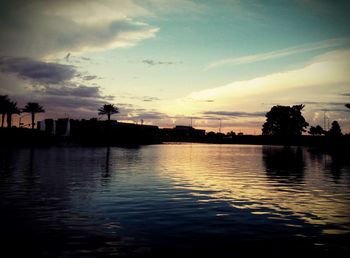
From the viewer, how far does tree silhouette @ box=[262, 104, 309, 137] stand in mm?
169500

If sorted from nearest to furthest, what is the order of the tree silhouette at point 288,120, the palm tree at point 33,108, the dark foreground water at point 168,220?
1. the dark foreground water at point 168,220
2. the palm tree at point 33,108
3. the tree silhouette at point 288,120

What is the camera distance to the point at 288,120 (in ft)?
557

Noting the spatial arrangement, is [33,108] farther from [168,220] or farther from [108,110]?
[168,220]

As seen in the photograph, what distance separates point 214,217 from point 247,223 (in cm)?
159

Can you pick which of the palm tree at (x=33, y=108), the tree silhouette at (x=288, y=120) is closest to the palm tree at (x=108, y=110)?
the palm tree at (x=33, y=108)

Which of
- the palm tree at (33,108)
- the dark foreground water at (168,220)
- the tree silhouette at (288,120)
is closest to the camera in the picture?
the dark foreground water at (168,220)

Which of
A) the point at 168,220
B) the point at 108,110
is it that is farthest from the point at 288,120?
the point at 168,220

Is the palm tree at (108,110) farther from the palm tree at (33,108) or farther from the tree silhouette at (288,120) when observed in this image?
the tree silhouette at (288,120)

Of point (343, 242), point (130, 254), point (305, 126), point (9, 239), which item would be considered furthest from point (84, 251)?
point (305, 126)

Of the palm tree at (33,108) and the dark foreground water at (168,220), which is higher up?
the palm tree at (33,108)

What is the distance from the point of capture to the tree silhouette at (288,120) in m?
170

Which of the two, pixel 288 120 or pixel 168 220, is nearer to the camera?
pixel 168 220

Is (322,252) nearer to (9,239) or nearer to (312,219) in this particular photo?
(312,219)

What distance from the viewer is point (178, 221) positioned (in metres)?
13.1
